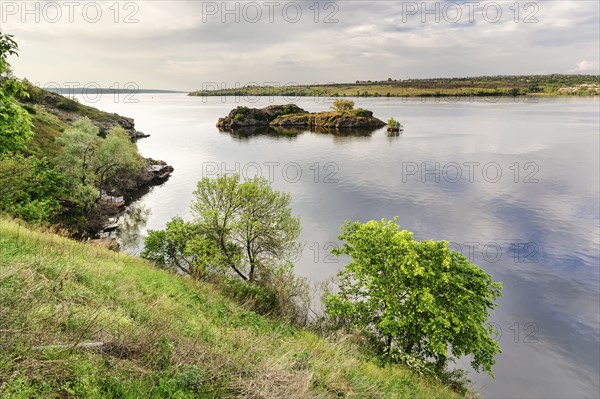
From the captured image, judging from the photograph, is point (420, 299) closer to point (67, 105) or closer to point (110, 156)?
point (110, 156)

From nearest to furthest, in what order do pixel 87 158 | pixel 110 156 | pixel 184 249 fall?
pixel 184 249 < pixel 87 158 < pixel 110 156

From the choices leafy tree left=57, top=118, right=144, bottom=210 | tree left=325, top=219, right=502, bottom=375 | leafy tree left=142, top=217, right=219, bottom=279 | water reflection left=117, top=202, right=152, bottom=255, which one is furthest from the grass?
leafy tree left=57, top=118, right=144, bottom=210

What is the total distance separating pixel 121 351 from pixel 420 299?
1538 centimetres

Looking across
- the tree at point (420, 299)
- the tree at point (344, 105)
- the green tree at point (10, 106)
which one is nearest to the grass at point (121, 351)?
the green tree at point (10, 106)

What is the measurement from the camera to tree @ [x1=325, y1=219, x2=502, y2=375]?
18.2m

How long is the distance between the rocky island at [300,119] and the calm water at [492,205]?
1243 inches

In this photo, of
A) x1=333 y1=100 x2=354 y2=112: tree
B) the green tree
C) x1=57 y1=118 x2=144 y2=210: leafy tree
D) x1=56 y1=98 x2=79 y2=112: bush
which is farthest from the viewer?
x1=333 y1=100 x2=354 y2=112: tree

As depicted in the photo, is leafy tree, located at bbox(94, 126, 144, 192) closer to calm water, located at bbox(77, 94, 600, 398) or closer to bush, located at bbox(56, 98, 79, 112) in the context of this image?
calm water, located at bbox(77, 94, 600, 398)

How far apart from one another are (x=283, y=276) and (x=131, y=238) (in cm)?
2460

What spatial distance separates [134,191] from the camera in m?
61.8

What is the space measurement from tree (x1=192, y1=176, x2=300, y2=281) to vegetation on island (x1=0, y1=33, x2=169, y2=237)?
913 cm

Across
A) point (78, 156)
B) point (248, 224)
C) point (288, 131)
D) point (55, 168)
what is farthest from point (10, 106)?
point (288, 131)

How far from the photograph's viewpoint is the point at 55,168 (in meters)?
36.3

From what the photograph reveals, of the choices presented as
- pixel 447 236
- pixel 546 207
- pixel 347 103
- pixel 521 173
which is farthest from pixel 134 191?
pixel 347 103
